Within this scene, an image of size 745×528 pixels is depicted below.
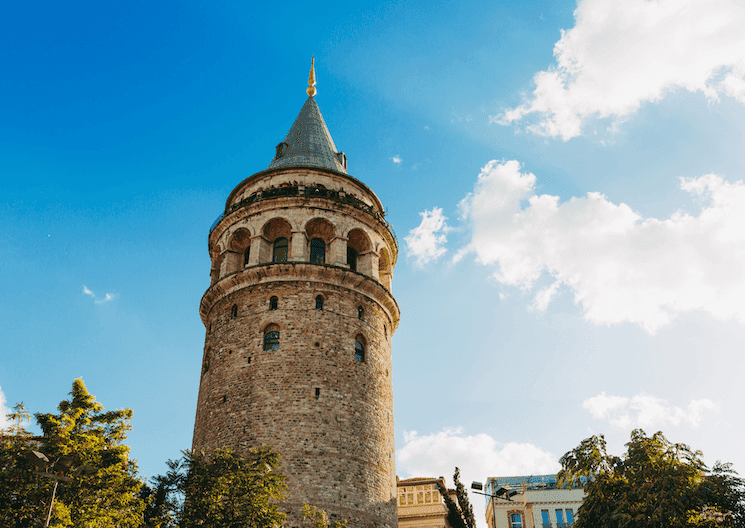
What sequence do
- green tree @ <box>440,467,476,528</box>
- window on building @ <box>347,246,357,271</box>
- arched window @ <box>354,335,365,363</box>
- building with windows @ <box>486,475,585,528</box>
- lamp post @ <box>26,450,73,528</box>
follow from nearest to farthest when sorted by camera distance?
lamp post @ <box>26,450,73,528</box> < arched window @ <box>354,335,365,363</box> < window on building @ <box>347,246,357,271</box> < green tree @ <box>440,467,476,528</box> < building with windows @ <box>486,475,585,528</box>

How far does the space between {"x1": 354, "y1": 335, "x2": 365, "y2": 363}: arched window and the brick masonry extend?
0.33ft

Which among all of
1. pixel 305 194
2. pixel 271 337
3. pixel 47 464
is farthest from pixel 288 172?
pixel 47 464

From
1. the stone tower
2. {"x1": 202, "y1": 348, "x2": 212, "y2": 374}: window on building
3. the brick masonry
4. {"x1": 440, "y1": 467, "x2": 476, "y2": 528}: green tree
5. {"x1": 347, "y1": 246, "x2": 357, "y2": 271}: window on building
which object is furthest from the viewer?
{"x1": 440, "y1": 467, "x2": 476, "y2": 528}: green tree

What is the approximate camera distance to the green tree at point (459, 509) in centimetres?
3806

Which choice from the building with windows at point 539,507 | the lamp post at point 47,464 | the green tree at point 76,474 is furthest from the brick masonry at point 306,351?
the building with windows at point 539,507

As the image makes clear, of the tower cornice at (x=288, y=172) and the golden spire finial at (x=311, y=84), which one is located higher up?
the golden spire finial at (x=311, y=84)

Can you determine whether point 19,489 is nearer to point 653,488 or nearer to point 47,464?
point 47,464

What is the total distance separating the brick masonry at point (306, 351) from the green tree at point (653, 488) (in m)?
8.73

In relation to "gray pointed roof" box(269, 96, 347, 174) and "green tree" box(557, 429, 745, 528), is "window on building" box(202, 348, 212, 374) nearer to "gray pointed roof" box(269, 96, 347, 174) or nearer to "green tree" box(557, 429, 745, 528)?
A: "gray pointed roof" box(269, 96, 347, 174)

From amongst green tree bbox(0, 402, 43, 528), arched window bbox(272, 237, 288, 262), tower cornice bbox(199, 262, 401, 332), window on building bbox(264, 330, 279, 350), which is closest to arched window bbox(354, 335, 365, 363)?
tower cornice bbox(199, 262, 401, 332)

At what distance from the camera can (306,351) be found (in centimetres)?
3077

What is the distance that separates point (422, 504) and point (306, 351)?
14.5m

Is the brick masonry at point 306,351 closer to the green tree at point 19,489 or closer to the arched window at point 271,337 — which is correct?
the arched window at point 271,337

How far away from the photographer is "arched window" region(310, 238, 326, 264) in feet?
115
